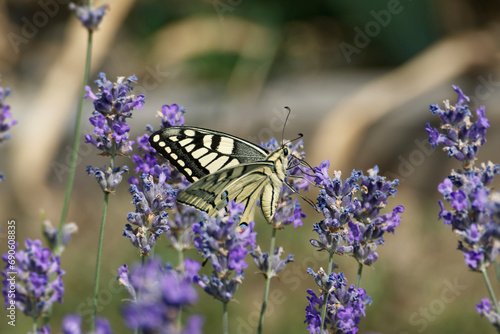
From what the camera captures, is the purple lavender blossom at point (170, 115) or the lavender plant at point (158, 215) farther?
the purple lavender blossom at point (170, 115)

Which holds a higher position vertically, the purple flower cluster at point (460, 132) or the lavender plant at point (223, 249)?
the purple flower cluster at point (460, 132)

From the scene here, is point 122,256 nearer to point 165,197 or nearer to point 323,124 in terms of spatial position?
point 323,124

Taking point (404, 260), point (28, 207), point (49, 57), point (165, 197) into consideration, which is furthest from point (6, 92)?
point (49, 57)

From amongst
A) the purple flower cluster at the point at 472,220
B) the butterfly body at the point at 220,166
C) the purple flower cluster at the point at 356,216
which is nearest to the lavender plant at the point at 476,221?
the purple flower cluster at the point at 472,220

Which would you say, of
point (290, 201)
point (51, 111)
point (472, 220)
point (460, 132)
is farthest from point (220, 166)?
point (51, 111)

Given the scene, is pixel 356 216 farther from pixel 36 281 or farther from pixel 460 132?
pixel 36 281

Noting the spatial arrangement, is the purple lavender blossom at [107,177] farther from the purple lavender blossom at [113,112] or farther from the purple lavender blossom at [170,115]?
the purple lavender blossom at [170,115]

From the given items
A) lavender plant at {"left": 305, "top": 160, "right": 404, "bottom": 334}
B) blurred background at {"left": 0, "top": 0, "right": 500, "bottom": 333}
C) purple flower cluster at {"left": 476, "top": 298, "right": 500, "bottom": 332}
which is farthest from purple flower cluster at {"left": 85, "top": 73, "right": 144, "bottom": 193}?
blurred background at {"left": 0, "top": 0, "right": 500, "bottom": 333}
